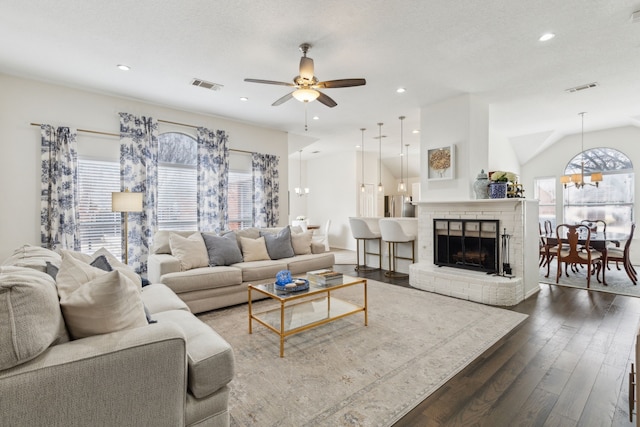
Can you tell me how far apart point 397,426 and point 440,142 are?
424cm

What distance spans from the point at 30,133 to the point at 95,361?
433 centimetres

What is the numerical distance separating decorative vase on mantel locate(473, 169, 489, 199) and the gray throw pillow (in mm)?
2989

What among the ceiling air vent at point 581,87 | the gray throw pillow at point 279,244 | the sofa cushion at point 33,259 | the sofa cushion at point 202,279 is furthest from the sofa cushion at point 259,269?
the ceiling air vent at point 581,87

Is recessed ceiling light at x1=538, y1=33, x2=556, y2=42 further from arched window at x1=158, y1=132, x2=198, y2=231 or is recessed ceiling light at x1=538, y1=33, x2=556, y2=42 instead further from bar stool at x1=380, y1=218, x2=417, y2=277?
arched window at x1=158, y1=132, x2=198, y2=231

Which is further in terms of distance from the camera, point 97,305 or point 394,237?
point 394,237

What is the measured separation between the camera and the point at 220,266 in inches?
159

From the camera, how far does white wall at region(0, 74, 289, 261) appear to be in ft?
12.5

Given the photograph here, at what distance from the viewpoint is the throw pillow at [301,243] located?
16.5ft

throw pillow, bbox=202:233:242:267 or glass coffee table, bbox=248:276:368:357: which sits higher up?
throw pillow, bbox=202:233:242:267

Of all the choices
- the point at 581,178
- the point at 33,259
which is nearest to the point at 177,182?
the point at 33,259

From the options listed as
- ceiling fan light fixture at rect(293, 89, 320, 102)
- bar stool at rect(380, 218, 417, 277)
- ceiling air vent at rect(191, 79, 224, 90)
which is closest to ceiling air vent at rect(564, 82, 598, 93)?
bar stool at rect(380, 218, 417, 277)

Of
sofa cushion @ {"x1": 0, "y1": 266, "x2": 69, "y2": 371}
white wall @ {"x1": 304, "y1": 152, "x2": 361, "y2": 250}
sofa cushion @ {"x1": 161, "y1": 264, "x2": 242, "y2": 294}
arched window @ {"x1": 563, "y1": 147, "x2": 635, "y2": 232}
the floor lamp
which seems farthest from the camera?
white wall @ {"x1": 304, "y1": 152, "x2": 361, "y2": 250}

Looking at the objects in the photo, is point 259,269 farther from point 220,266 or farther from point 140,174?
point 140,174

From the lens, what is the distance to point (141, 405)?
1.30 metres
